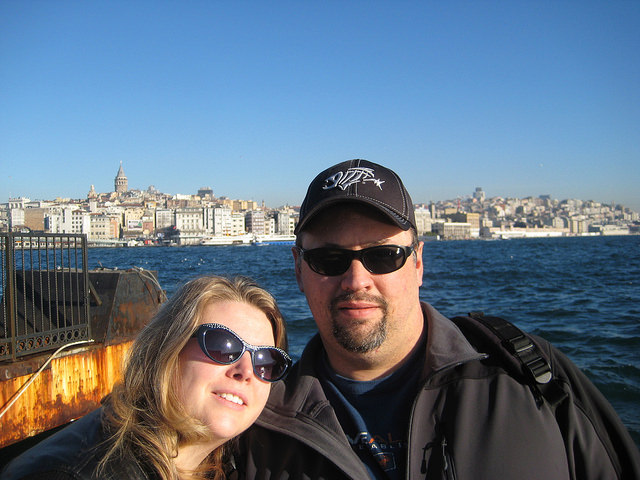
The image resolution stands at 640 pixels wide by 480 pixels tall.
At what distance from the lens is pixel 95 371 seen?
4168 mm

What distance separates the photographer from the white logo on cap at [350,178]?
67.1 inches

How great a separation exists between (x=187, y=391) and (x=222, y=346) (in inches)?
6.5

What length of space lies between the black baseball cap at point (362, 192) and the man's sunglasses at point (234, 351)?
1.36ft

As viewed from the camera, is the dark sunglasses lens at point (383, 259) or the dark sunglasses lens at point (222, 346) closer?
the dark sunglasses lens at point (222, 346)

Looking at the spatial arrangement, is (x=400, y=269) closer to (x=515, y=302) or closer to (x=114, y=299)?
(x=114, y=299)

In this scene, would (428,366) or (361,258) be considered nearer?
(428,366)

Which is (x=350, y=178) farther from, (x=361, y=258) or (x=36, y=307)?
(x=36, y=307)

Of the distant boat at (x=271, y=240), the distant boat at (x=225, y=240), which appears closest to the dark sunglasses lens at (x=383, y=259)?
the distant boat at (x=225, y=240)

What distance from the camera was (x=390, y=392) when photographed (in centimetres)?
169

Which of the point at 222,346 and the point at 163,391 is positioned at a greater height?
the point at 222,346

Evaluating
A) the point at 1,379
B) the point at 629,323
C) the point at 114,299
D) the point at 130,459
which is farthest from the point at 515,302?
the point at 130,459

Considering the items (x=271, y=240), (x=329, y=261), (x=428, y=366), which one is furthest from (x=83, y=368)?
(x=271, y=240)

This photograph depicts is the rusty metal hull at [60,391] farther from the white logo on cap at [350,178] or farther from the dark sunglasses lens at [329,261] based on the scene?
the white logo on cap at [350,178]

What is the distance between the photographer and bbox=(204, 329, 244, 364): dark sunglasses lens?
4.90 feet
